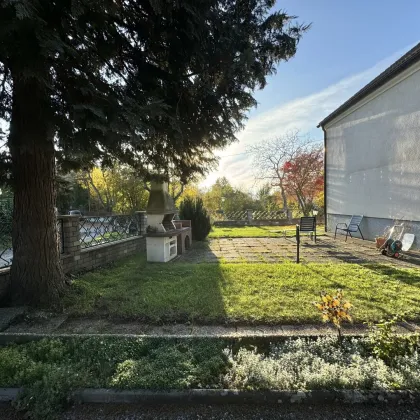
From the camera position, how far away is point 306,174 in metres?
20.0

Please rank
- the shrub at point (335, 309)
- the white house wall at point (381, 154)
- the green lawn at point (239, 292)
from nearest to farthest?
the shrub at point (335, 309)
the green lawn at point (239, 292)
the white house wall at point (381, 154)

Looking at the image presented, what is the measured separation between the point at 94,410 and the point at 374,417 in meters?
1.86

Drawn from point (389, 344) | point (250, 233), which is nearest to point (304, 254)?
point (389, 344)

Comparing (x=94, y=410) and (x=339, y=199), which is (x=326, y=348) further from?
(x=339, y=199)

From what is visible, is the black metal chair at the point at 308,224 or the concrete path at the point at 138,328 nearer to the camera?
the concrete path at the point at 138,328

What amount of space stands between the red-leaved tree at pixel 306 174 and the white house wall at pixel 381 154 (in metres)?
8.23

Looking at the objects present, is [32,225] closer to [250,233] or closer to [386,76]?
[386,76]

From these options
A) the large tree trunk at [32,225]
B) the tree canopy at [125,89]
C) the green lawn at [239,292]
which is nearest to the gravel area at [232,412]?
the green lawn at [239,292]

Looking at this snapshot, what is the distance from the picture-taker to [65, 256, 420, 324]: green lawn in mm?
3252

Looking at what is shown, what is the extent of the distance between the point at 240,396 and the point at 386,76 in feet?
30.3

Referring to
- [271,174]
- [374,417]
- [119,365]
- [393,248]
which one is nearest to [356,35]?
[393,248]

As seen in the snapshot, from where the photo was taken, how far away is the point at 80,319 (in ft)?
10.9

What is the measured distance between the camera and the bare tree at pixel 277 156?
20.9m

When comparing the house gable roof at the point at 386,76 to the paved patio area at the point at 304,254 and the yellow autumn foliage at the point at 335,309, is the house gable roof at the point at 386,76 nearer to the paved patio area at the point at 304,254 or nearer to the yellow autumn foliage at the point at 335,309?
the paved patio area at the point at 304,254
